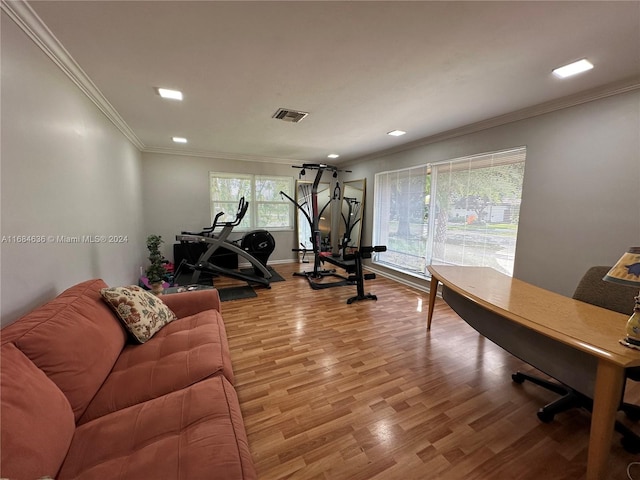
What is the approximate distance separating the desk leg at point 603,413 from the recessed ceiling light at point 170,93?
3.61 metres

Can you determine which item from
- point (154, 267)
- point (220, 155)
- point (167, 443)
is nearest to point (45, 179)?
point (167, 443)

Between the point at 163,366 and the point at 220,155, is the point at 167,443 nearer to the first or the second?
the point at 163,366

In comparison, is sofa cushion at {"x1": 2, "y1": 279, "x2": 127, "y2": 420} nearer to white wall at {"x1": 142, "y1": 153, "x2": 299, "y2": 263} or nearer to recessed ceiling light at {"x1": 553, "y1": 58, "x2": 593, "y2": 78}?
recessed ceiling light at {"x1": 553, "y1": 58, "x2": 593, "y2": 78}

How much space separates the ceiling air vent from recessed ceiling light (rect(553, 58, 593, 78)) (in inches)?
90.3

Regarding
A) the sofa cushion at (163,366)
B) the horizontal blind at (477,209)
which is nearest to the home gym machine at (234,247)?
the sofa cushion at (163,366)

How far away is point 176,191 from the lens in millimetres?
5164

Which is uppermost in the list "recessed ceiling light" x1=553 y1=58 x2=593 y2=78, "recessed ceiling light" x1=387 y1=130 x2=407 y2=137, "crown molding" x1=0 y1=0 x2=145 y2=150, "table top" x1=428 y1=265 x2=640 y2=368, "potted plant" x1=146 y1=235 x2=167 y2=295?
"recessed ceiling light" x1=387 y1=130 x2=407 y2=137

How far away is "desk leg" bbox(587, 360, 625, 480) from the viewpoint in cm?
109

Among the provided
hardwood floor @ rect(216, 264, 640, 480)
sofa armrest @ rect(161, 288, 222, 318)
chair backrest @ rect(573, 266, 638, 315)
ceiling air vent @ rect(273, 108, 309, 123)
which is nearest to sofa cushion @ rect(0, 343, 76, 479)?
hardwood floor @ rect(216, 264, 640, 480)

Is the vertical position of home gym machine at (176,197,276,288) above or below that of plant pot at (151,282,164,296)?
above

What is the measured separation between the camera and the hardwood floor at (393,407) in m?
1.36

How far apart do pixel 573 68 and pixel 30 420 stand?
3.72 metres

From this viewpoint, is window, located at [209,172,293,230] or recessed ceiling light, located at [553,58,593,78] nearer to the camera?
recessed ceiling light, located at [553,58,593,78]

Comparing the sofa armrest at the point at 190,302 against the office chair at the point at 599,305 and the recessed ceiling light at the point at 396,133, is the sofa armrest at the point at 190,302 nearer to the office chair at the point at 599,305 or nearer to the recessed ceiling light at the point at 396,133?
the office chair at the point at 599,305
